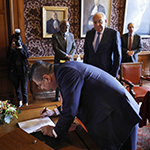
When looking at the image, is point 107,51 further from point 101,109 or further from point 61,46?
point 101,109

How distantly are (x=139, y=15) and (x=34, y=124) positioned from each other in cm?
561

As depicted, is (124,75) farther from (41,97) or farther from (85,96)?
(85,96)

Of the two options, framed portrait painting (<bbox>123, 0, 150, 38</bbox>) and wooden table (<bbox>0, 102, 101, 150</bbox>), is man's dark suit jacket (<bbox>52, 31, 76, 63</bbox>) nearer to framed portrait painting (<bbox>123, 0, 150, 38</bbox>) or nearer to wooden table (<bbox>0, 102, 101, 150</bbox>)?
framed portrait painting (<bbox>123, 0, 150, 38</bbox>)

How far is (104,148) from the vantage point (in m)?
1.43

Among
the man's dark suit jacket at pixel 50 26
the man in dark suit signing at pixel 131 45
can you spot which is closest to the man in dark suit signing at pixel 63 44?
the man's dark suit jacket at pixel 50 26

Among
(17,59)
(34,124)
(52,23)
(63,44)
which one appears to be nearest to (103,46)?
(63,44)

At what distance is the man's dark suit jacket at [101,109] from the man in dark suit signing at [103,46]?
1974 millimetres

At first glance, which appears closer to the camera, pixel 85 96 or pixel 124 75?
pixel 85 96

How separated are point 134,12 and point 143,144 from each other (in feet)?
14.8

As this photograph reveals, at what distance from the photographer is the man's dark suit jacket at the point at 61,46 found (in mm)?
4234

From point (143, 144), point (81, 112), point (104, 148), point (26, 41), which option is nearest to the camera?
point (104, 148)

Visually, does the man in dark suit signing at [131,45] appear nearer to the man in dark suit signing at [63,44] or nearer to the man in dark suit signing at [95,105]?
the man in dark suit signing at [63,44]

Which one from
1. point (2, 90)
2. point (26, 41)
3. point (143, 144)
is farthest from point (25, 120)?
point (26, 41)

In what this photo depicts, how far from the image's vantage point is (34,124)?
1.79 metres
